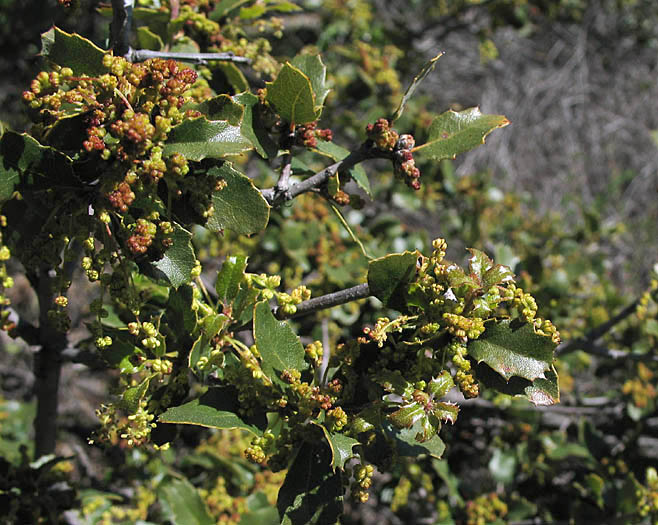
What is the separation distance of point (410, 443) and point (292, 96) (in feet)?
2.05

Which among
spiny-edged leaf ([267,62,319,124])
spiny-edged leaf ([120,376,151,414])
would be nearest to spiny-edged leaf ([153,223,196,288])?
spiny-edged leaf ([120,376,151,414])

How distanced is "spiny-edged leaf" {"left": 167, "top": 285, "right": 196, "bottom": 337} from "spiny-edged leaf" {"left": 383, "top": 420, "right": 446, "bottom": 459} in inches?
14.7

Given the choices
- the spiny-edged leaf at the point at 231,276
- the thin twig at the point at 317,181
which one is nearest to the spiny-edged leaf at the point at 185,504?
the spiny-edged leaf at the point at 231,276

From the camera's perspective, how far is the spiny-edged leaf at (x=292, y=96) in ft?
3.19

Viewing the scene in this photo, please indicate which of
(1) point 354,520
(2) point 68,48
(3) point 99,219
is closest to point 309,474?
(3) point 99,219

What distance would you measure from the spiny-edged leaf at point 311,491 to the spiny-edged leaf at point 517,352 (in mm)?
301

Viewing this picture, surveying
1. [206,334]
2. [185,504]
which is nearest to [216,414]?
[206,334]

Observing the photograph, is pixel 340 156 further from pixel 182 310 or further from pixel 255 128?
pixel 182 310

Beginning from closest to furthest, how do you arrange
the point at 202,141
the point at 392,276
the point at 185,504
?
the point at 202,141
the point at 392,276
the point at 185,504

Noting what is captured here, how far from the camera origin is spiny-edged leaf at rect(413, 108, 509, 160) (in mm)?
1023

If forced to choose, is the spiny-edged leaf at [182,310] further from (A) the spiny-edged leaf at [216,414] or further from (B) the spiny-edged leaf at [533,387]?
(B) the spiny-edged leaf at [533,387]

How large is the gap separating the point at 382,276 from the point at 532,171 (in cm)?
554

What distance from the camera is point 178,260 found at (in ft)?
3.01

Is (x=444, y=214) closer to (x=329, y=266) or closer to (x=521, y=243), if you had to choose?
(x=521, y=243)
